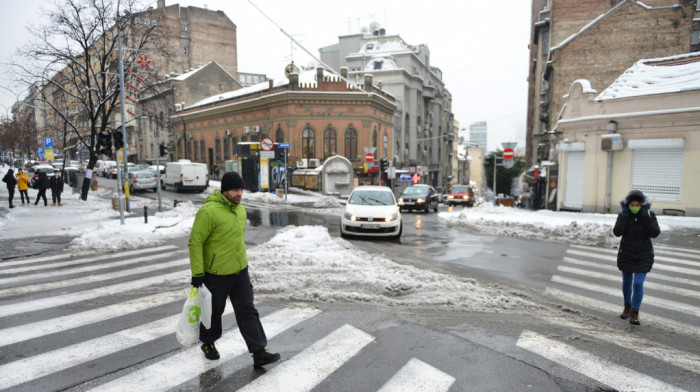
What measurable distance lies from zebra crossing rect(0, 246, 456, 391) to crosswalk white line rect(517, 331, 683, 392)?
1.36m

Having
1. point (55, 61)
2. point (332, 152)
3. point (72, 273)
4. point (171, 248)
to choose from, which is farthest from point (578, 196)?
point (55, 61)

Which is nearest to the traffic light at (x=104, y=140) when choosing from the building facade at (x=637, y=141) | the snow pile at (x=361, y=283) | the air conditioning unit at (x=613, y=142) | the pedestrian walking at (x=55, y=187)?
the pedestrian walking at (x=55, y=187)

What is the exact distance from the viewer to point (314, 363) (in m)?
4.31

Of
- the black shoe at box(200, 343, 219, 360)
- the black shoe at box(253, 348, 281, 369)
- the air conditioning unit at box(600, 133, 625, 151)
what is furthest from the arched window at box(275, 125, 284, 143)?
the black shoe at box(253, 348, 281, 369)

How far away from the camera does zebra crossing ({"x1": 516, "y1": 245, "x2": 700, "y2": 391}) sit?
4.20m

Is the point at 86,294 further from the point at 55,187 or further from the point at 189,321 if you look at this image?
the point at 55,187

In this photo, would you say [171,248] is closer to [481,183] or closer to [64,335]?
[64,335]

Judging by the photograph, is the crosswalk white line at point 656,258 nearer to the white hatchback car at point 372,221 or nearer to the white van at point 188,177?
the white hatchback car at point 372,221

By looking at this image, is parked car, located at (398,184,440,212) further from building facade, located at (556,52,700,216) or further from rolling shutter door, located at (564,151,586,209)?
rolling shutter door, located at (564,151,586,209)

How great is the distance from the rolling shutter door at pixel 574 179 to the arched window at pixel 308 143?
2280cm

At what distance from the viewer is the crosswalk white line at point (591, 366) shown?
392 centimetres

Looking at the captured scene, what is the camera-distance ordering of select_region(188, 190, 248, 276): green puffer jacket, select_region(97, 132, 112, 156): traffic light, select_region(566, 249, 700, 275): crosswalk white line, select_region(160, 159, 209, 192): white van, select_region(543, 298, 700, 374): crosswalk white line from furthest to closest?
select_region(160, 159, 209, 192): white van
select_region(97, 132, 112, 156): traffic light
select_region(566, 249, 700, 275): crosswalk white line
select_region(543, 298, 700, 374): crosswalk white line
select_region(188, 190, 248, 276): green puffer jacket

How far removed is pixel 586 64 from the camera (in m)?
29.0

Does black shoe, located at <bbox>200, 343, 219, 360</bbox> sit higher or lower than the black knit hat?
lower
